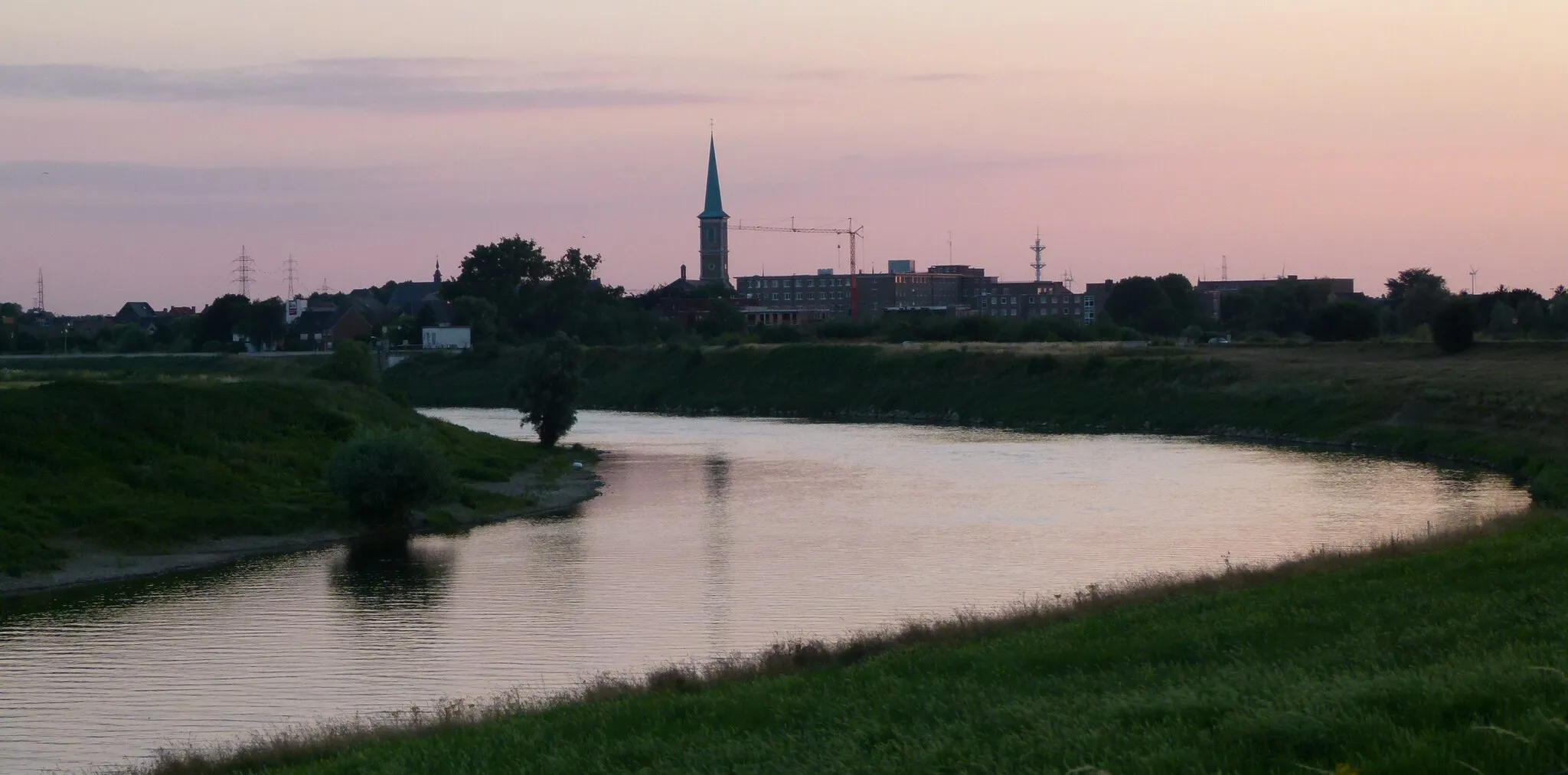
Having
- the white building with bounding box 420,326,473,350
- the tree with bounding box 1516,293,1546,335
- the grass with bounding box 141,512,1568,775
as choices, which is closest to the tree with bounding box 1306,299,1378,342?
the tree with bounding box 1516,293,1546,335

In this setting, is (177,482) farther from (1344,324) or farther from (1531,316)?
(1531,316)

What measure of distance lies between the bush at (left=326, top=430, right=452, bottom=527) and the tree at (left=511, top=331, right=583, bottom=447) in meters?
25.0

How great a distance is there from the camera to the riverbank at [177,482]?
39406 mm

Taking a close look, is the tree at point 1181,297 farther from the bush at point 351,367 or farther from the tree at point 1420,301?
the bush at point 351,367

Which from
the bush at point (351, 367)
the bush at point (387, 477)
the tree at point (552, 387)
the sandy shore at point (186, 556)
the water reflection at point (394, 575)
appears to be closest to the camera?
the water reflection at point (394, 575)

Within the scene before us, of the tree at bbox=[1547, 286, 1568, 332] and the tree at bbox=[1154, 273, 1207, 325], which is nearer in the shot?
the tree at bbox=[1547, 286, 1568, 332]

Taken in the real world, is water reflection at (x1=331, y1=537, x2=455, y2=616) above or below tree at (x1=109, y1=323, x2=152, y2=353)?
below

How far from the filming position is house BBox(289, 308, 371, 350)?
149500mm

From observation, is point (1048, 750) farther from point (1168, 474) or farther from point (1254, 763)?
point (1168, 474)

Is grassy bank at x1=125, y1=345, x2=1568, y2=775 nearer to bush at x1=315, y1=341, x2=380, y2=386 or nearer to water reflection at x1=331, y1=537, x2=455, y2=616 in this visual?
water reflection at x1=331, y1=537, x2=455, y2=616

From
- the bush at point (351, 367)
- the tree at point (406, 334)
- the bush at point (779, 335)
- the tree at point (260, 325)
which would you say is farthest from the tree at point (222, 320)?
the bush at point (351, 367)

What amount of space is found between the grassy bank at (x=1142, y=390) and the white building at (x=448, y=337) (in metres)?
11.2

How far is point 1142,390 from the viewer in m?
92.1

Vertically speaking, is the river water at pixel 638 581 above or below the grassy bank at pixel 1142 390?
below
